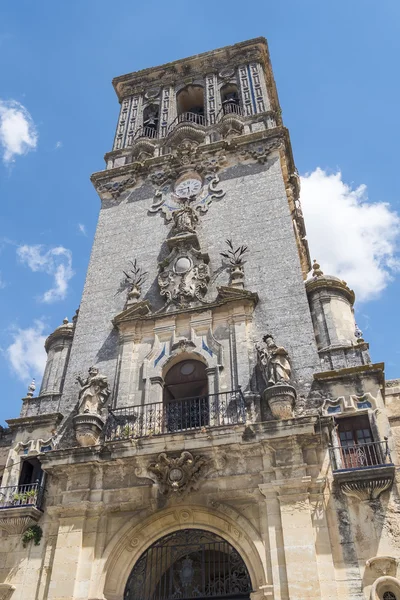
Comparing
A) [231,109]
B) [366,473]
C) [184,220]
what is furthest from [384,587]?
[231,109]

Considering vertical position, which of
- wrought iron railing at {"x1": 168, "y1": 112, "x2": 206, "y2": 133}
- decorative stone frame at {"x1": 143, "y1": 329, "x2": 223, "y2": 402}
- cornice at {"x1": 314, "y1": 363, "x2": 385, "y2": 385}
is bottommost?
cornice at {"x1": 314, "y1": 363, "x2": 385, "y2": 385}

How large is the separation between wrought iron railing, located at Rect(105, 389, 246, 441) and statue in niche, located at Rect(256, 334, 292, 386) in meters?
0.71

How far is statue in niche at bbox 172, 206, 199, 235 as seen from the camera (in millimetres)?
15716

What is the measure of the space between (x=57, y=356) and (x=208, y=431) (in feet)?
18.5

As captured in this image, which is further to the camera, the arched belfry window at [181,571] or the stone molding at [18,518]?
the stone molding at [18,518]

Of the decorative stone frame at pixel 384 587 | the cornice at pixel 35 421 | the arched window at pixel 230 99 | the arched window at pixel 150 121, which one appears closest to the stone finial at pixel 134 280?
the cornice at pixel 35 421

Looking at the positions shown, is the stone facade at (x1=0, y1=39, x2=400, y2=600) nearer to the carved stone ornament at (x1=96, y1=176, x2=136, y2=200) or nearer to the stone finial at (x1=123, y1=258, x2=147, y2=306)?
the stone finial at (x1=123, y1=258, x2=147, y2=306)

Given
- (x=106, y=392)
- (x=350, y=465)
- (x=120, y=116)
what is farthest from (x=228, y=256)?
(x=120, y=116)

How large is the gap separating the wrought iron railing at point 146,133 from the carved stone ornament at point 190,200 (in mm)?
4318

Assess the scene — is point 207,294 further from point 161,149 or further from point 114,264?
point 161,149

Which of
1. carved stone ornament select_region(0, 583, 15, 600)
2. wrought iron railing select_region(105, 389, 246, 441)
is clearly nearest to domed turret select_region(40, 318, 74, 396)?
wrought iron railing select_region(105, 389, 246, 441)

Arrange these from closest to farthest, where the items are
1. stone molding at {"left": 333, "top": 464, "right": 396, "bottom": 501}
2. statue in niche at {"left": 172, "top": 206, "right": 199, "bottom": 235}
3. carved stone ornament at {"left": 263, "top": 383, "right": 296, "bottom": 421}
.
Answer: stone molding at {"left": 333, "top": 464, "right": 396, "bottom": 501}
carved stone ornament at {"left": 263, "top": 383, "right": 296, "bottom": 421}
statue in niche at {"left": 172, "top": 206, "right": 199, "bottom": 235}

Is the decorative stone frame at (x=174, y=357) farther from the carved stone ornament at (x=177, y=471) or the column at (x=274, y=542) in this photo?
the column at (x=274, y=542)

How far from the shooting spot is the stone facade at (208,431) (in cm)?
968
